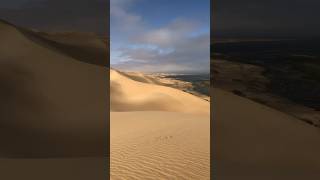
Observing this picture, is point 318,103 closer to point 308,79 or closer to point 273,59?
point 308,79

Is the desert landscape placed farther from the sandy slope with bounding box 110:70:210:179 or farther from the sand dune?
the sand dune

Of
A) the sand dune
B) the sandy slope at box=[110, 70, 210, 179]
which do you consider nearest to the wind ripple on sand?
the sandy slope at box=[110, 70, 210, 179]

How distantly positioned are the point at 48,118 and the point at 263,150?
5.62 meters

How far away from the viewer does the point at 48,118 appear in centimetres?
1016

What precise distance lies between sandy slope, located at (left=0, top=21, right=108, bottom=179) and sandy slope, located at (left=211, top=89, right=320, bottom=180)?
2831 mm

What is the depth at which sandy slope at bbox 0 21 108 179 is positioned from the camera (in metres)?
8.04

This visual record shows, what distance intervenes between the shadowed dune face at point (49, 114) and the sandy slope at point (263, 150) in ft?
9.34

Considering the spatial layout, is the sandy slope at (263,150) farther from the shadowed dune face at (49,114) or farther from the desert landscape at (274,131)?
the shadowed dune face at (49,114)

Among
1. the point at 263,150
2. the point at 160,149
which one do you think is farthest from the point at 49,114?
the point at 263,150

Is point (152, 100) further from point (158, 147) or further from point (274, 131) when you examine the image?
point (274, 131)

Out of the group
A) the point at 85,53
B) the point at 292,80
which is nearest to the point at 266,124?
the point at 292,80

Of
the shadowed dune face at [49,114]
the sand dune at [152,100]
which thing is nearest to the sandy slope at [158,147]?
the shadowed dune face at [49,114]

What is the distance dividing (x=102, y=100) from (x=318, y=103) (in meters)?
10.8

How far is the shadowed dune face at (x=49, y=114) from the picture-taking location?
8750 millimetres
